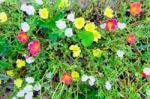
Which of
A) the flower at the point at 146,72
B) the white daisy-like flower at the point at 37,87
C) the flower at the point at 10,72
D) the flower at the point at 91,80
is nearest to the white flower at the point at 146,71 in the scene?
the flower at the point at 146,72

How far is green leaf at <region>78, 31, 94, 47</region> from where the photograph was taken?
1754 mm

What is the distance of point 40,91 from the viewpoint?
6.04ft

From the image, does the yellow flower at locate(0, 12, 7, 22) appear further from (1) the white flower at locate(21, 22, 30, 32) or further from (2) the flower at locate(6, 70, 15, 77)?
(2) the flower at locate(6, 70, 15, 77)

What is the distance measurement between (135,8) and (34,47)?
537mm

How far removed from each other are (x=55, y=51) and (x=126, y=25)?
390 millimetres

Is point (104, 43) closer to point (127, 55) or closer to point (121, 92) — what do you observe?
point (127, 55)

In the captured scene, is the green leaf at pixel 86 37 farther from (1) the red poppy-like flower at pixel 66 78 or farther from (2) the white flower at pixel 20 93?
(2) the white flower at pixel 20 93

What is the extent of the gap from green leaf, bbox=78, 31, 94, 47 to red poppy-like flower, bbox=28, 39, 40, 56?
0.67 feet

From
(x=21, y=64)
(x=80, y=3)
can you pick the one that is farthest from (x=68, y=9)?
(x=21, y=64)

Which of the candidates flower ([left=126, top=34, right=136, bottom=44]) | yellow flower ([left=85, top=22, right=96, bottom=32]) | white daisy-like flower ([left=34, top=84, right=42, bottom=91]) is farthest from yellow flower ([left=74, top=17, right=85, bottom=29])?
white daisy-like flower ([left=34, top=84, right=42, bottom=91])

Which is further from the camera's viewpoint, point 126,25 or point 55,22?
point 126,25

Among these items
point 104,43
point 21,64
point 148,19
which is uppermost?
point 148,19

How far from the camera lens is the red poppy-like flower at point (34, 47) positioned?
1756 millimetres

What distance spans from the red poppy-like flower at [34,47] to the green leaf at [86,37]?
0.67ft
